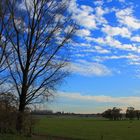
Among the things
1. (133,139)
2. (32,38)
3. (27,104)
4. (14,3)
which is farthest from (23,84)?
(133,139)

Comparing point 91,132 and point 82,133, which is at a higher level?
point 91,132

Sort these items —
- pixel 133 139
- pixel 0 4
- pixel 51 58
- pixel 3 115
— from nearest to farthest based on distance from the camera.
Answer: pixel 3 115, pixel 0 4, pixel 51 58, pixel 133 139

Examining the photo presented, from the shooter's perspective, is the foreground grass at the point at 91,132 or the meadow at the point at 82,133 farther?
the foreground grass at the point at 91,132

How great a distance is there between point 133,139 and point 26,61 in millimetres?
18912

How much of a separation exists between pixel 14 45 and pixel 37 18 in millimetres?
3001

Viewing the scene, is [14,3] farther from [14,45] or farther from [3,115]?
[3,115]

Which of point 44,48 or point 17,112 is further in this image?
point 44,48

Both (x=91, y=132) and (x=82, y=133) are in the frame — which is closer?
(x=82, y=133)

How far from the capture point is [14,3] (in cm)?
3391

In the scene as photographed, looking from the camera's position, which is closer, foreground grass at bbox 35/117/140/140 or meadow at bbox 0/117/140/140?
meadow at bbox 0/117/140/140

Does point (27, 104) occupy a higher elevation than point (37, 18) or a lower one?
lower

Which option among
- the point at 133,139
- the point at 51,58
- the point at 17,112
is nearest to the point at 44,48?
the point at 51,58

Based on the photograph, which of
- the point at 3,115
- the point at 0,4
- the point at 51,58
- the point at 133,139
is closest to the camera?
the point at 3,115

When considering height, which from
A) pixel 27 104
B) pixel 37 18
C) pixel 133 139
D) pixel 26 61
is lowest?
pixel 133 139
